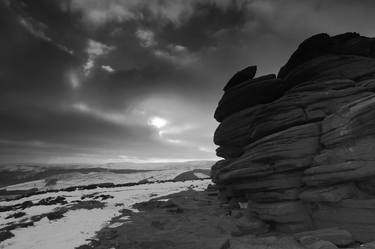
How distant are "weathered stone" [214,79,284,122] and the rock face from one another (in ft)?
0.41

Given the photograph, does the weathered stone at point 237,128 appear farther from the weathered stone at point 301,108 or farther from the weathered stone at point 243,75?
the weathered stone at point 243,75

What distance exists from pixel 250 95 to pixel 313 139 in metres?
11.7

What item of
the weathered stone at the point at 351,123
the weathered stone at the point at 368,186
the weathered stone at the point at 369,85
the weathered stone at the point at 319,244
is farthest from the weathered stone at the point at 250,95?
the weathered stone at the point at 319,244

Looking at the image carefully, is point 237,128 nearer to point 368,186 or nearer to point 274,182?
point 274,182

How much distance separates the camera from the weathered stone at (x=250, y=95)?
102 ft

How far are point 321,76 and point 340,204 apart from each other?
590 inches

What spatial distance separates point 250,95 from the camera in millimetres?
32562

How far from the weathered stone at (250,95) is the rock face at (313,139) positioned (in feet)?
0.41

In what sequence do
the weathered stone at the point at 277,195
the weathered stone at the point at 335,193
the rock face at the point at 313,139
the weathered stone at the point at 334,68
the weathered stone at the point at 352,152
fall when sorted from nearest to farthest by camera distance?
the weathered stone at the point at 352,152 → the rock face at the point at 313,139 → the weathered stone at the point at 335,193 → the weathered stone at the point at 277,195 → the weathered stone at the point at 334,68

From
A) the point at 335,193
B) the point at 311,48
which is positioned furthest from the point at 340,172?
the point at 311,48

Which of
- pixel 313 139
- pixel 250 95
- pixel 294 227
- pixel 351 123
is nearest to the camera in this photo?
pixel 351 123

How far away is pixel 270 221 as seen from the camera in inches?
911

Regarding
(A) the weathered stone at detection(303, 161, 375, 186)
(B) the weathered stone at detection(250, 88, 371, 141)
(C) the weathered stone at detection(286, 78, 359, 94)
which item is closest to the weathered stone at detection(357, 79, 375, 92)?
(B) the weathered stone at detection(250, 88, 371, 141)

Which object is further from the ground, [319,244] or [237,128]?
[237,128]
